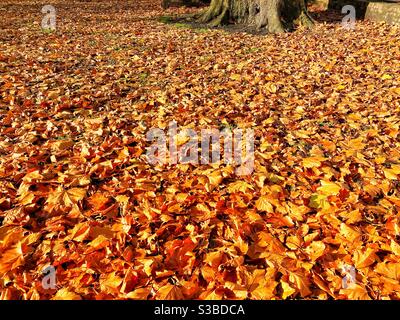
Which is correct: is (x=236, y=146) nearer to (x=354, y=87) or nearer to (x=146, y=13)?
(x=354, y=87)

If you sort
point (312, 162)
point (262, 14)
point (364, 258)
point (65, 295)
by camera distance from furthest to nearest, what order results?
point (262, 14) < point (312, 162) < point (364, 258) < point (65, 295)

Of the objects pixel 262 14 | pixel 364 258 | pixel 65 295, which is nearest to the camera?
pixel 65 295

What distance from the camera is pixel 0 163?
3113 mm

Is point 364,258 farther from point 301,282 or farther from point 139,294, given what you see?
point 139,294

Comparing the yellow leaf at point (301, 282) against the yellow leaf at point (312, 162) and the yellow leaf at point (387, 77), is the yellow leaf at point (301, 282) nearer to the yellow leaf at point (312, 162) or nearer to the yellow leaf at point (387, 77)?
the yellow leaf at point (312, 162)

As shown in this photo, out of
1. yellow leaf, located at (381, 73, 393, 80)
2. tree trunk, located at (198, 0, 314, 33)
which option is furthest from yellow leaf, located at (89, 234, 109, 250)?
tree trunk, located at (198, 0, 314, 33)

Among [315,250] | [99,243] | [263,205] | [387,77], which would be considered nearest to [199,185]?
[263,205]

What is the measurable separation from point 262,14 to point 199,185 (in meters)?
7.16

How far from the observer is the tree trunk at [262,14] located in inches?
332

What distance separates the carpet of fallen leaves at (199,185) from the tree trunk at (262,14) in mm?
2972

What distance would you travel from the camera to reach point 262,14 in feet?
28.5

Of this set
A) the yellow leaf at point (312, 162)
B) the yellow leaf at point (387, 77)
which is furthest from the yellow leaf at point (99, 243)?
the yellow leaf at point (387, 77)
